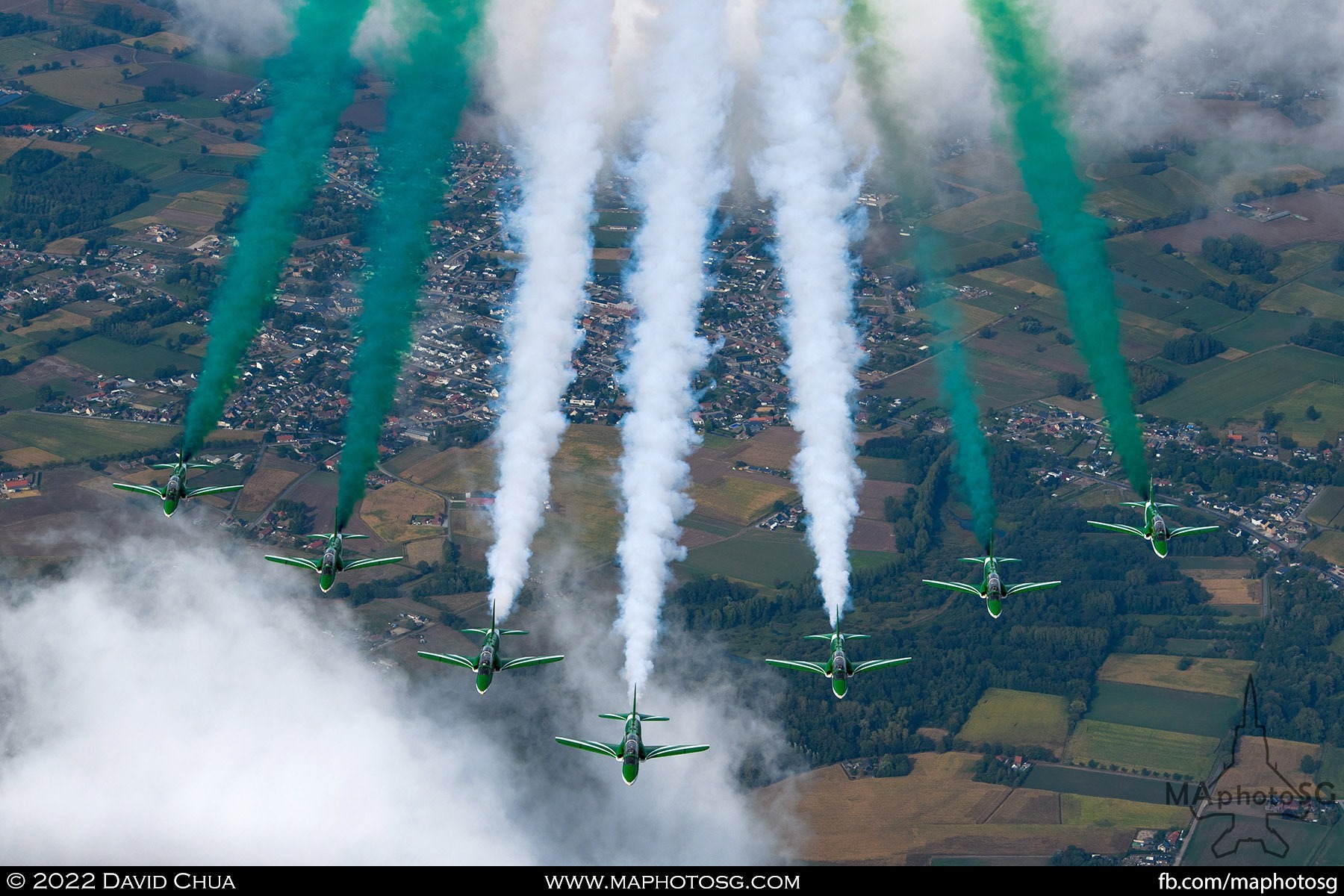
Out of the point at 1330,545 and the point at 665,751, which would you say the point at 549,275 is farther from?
the point at 1330,545

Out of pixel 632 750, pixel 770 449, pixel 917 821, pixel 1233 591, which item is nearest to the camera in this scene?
pixel 632 750

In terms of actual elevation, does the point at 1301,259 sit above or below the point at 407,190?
below

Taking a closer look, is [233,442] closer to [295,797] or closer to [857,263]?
[295,797]

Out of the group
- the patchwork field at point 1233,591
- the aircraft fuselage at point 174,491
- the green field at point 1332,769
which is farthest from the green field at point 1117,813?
the aircraft fuselage at point 174,491

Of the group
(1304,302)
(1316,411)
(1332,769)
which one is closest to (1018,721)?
(1332,769)

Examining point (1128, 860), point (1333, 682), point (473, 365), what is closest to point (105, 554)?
point (473, 365)

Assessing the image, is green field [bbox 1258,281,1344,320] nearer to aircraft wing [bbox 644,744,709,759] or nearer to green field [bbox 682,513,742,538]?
green field [bbox 682,513,742,538]
